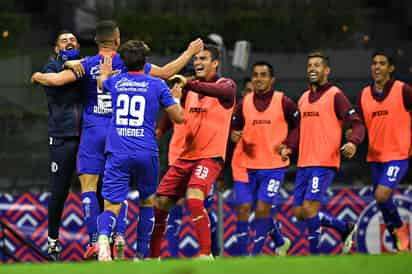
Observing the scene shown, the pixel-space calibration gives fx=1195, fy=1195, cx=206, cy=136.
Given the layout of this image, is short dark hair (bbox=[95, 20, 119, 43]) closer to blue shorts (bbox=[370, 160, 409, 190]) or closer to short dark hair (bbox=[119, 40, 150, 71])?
short dark hair (bbox=[119, 40, 150, 71])

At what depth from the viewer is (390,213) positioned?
599 inches

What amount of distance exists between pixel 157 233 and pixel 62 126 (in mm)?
1570

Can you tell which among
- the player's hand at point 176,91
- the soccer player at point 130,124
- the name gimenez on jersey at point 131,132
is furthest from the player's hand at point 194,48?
the name gimenez on jersey at point 131,132

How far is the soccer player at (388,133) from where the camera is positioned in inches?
592

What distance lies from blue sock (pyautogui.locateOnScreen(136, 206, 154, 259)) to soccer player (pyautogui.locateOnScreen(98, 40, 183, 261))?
1.44 feet

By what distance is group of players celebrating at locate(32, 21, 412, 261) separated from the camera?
11797 mm

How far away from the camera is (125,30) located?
22.5 metres

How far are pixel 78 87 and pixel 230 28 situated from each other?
1054 cm

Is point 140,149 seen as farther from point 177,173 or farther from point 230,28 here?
point 230,28

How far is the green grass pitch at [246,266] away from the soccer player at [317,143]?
5.55 m

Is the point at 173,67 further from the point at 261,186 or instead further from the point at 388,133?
the point at 388,133

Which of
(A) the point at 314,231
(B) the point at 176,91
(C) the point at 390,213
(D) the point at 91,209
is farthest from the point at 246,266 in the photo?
(C) the point at 390,213

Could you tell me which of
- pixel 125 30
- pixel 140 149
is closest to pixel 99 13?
pixel 125 30

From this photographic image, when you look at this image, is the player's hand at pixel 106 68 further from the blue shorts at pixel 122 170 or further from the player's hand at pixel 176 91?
the blue shorts at pixel 122 170
